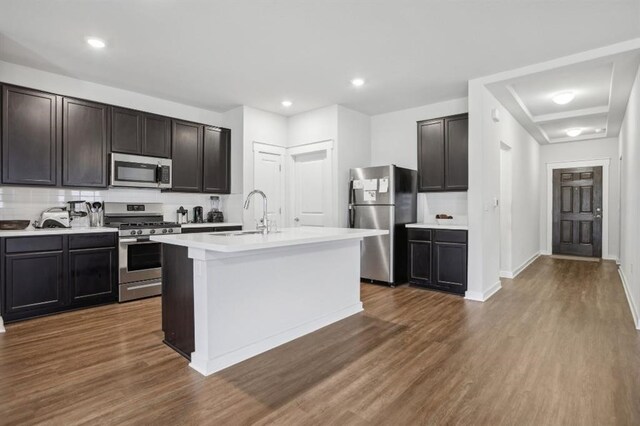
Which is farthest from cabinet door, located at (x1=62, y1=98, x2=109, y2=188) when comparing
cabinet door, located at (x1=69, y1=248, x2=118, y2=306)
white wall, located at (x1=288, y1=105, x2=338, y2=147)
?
white wall, located at (x1=288, y1=105, x2=338, y2=147)

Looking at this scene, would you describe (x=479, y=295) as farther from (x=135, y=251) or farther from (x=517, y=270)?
(x=135, y=251)

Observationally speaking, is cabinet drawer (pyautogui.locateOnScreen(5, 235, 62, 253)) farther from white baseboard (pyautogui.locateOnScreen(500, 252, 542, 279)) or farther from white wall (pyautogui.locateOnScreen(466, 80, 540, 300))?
white baseboard (pyautogui.locateOnScreen(500, 252, 542, 279))

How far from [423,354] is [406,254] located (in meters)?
2.59

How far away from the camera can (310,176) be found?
5645 mm

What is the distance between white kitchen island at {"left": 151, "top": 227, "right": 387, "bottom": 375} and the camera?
235 centimetres

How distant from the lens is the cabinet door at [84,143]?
3.92 metres

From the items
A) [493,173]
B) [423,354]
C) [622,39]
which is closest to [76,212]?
[423,354]

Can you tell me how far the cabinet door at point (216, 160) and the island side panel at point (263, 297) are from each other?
2.69m

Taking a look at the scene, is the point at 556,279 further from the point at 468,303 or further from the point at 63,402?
the point at 63,402

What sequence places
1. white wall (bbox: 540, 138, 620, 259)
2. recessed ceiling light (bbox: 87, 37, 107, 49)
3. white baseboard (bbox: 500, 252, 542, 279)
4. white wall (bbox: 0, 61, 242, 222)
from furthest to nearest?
white wall (bbox: 540, 138, 620, 259) → white baseboard (bbox: 500, 252, 542, 279) → white wall (bbox: 0, 61, 242, 222) → recessed ceiling light (bbox: 87, 37, 107, 49)

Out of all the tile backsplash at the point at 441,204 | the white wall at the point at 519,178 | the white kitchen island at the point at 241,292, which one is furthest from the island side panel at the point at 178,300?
the tile backsplash at the point at 441,204

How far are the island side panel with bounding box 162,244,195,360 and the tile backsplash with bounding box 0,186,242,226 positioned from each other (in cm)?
218

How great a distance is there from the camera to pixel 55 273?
3566 millimetres

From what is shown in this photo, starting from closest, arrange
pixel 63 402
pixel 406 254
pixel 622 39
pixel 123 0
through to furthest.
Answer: pixel 63 402, pixel 123 0, pixel 622 39, pixel 406 254
